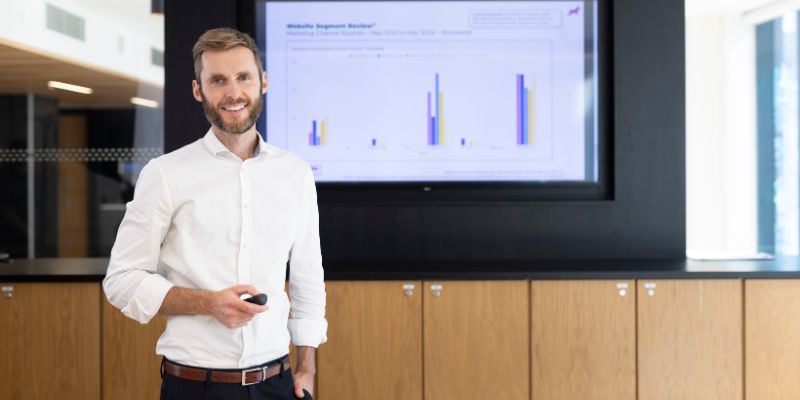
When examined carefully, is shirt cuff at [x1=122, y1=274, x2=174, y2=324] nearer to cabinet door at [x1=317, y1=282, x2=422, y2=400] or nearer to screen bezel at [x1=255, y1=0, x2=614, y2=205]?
cabinet door at [x1=317, y1=282, x2=422, y2=400]

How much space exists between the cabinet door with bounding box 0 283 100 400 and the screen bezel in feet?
3.72

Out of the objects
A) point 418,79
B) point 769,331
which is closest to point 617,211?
point 769,331

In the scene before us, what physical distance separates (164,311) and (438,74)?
2.49m

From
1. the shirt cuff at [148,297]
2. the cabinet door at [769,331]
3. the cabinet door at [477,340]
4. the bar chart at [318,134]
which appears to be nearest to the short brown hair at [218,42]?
the shirt cuff at [148,297]

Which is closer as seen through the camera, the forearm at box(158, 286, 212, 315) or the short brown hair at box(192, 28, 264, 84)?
the forearm at box(158, 286, 212, 315)

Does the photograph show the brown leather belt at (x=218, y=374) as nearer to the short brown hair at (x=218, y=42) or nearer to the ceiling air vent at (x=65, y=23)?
the short brown hair at (x=218, y=42)

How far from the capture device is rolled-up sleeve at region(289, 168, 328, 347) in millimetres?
2160

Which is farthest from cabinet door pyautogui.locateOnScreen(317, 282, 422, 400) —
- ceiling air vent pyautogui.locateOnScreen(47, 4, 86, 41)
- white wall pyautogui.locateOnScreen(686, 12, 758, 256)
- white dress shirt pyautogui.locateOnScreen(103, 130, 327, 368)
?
white wall pyautogui.locateOnScreen(686, 12, 758, 256)

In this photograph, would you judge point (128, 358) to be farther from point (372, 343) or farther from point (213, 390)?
point (213, 390)

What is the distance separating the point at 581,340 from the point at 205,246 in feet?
7.10

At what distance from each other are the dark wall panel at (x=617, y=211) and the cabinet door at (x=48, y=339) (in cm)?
110

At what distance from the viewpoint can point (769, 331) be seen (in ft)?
12.1

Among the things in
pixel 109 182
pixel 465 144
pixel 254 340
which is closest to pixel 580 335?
pixel 465 144

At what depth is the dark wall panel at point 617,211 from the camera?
4.18 metres
